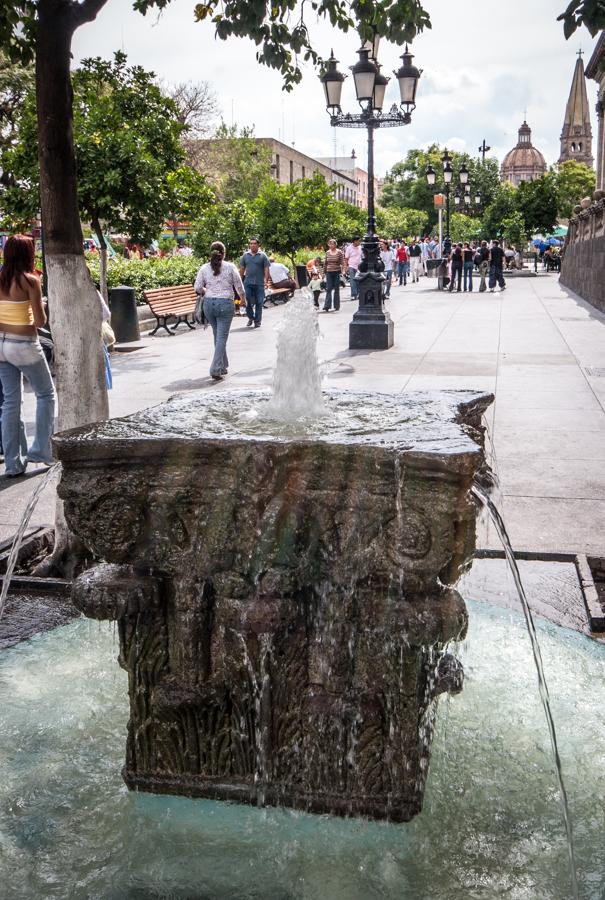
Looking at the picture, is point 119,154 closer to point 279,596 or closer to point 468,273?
point 279,596

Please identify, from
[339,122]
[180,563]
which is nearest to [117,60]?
[339,122]

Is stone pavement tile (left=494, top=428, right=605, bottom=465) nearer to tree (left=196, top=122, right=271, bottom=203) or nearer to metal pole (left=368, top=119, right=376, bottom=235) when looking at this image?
metal pole (left=368, top=119, right=376, bottom=235)

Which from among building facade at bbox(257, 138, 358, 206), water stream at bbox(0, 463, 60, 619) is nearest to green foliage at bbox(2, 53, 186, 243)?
water stream at bbox(0, 463, 60, 619)

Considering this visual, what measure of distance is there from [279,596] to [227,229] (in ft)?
83.0

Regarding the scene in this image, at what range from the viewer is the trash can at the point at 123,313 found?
659 inches

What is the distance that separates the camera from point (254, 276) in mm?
17844

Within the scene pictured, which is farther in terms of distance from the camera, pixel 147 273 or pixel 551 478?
pixel 147 273

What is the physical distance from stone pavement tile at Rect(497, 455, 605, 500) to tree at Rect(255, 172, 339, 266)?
880 inches

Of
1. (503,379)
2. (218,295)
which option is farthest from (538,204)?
(218,295)

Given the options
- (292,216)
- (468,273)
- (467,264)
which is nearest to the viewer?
(292,216)

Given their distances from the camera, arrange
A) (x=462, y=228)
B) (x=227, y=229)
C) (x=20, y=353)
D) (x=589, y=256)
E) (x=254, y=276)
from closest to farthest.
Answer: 1. (x=20, y=353)
2. (x=254, y=276)
3. (x=589, y=256)
4. (x=227, y=229)
5. (x=462, y=228)

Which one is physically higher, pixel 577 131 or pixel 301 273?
pixel 577 131

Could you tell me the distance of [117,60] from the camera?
12703mm

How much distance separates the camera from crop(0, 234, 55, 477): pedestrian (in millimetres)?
7215
